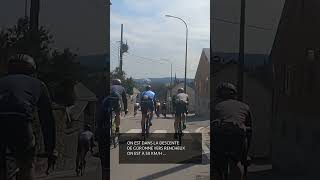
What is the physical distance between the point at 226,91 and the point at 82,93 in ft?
3.15

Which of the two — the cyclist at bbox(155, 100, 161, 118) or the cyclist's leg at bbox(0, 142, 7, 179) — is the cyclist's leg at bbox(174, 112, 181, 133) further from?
the cyclist's leg at bbox(0, 142, 7, 179)

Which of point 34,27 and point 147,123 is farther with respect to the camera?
point 147,123

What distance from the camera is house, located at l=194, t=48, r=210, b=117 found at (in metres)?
3.86

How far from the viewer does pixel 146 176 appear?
14.0 ft

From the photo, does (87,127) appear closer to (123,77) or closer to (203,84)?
(123,77)

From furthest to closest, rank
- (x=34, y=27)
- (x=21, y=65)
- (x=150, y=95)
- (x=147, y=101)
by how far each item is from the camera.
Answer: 1. (x=147, y=101)
2. (x=150, y=95)
3. (x=34, y=27)
4. (x=21, y=65)

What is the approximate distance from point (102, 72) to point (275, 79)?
45.8 inches

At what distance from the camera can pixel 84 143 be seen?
3852 mm

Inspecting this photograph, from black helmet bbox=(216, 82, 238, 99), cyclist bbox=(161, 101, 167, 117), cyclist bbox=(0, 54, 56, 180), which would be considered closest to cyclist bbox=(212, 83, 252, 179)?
black helmet bbox=(216, 82, 238, 99)

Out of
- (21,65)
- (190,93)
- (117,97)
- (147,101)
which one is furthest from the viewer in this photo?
(147,101)

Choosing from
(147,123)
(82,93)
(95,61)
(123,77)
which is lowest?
(147,123)

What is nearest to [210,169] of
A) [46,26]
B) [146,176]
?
[146,176]

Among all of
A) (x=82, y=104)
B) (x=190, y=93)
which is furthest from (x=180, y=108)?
(x=82, y=104)

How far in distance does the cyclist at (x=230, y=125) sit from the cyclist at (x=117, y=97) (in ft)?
2.06
